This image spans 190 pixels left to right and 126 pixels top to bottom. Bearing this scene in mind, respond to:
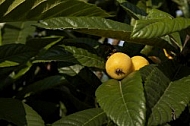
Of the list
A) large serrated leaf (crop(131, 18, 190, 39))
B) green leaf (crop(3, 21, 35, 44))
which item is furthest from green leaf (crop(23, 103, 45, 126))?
green leaf (crop(3, 21, 35, 44))

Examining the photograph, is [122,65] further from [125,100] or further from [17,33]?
[17,33]

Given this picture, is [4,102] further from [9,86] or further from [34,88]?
[9,86]

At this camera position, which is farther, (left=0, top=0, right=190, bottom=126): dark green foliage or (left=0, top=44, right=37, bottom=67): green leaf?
(left=0, top=44, right=37, bottom=67): green leaf

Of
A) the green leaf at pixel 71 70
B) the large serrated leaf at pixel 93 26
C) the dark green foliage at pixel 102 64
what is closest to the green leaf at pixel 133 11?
the dark green foliage at pixel 102 64

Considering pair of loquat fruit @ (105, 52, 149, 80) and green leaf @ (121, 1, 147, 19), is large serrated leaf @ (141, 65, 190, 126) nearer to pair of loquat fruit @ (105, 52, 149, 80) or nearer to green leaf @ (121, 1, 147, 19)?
pair of loquat fruit @ (105, 52, 149, 80)

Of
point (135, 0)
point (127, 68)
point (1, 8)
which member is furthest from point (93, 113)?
point (135, 0)
